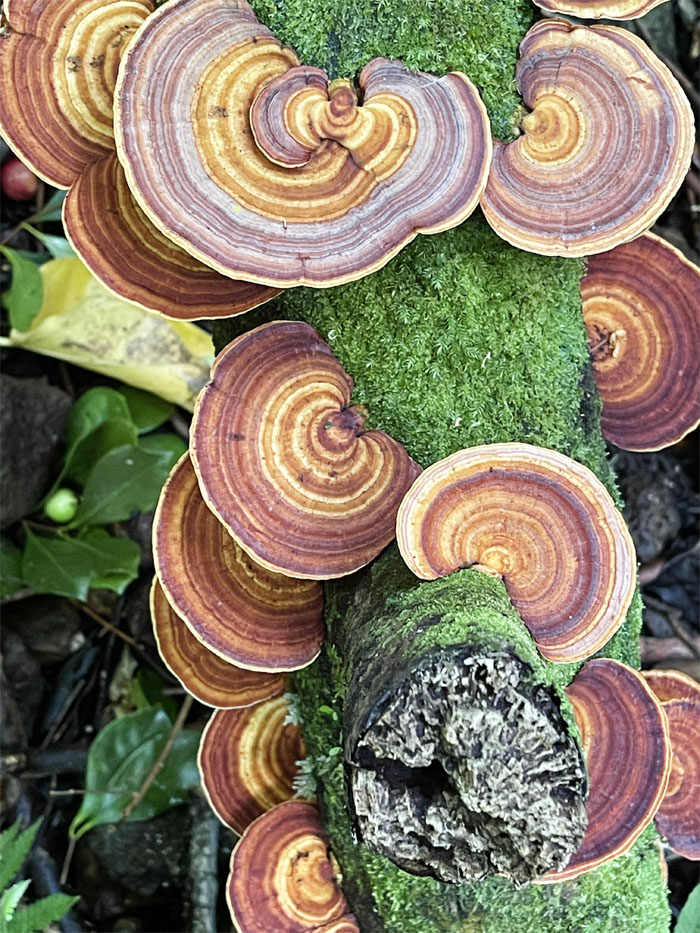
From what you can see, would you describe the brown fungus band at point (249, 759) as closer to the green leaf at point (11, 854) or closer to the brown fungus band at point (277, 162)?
the green leaf at point (11, 854)

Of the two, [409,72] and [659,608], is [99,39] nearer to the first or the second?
[409,72]

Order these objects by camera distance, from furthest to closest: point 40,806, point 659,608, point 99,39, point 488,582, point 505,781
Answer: point 659,608 → point 40,806 → point 99,39 → point 488,582 → point 505,781

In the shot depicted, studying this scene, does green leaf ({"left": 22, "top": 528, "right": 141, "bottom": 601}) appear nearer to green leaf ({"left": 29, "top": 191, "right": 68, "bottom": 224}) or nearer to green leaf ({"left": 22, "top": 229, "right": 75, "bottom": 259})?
green leaf ({"left": 22, "top": 229, "right": 75, "bottom": 259})

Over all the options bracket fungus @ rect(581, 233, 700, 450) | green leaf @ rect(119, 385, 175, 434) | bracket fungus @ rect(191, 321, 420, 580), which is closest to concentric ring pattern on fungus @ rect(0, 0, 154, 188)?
bracket fungus @ rect(191, 321, 420, 580)

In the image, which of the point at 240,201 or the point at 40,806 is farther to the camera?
the point at 40,806

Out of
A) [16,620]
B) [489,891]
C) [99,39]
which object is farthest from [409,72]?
[16,620]

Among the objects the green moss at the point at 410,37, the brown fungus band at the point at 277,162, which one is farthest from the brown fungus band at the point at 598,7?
the brown fungus band at the point at 277,162
